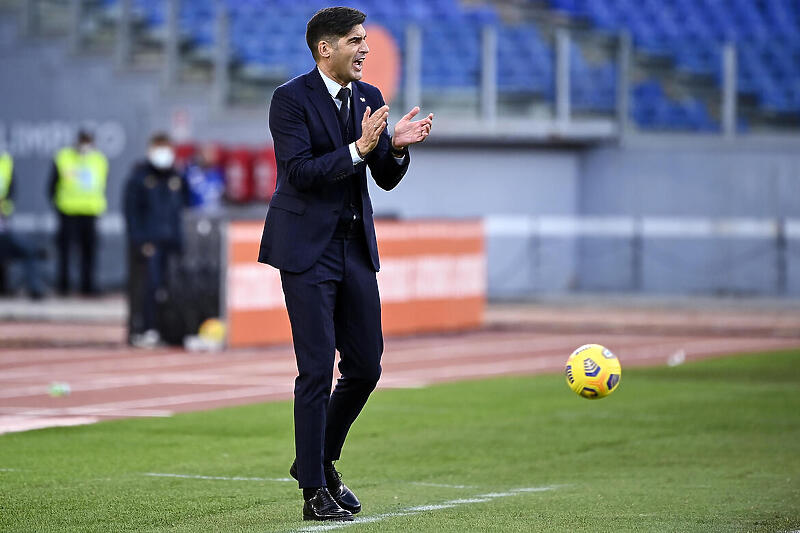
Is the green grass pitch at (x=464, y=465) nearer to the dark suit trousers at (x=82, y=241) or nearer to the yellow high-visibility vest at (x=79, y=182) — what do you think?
the yellow high-visibility vest at (x=79, y=182)

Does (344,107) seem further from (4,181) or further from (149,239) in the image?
(4,181)

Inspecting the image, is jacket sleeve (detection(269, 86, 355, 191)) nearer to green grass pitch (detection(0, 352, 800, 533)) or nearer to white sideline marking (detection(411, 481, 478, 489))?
green grass pitch (detection(0, 352, 800, 533))

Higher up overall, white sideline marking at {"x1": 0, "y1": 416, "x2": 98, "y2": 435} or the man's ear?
the man's ear

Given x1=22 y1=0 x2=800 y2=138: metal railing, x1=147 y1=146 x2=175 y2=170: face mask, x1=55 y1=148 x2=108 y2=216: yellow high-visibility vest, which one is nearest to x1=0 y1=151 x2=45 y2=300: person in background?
x1=55 y1=148 x2=108 y2=216: yellow high-visibility vest

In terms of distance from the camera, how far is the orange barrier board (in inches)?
703

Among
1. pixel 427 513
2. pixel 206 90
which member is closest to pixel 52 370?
pixel 427 513

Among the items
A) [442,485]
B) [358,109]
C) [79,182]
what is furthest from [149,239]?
[358,109]

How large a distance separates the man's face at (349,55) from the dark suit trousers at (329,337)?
0.71m

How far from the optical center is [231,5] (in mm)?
27484

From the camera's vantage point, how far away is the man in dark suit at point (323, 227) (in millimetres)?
7098

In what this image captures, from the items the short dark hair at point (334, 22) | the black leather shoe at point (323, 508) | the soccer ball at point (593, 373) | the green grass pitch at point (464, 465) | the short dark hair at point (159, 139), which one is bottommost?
the green grass pitch at point (464, 465)

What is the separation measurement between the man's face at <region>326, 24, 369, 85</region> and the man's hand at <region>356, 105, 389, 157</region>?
311 millimetres

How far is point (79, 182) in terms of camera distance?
24.9 metres

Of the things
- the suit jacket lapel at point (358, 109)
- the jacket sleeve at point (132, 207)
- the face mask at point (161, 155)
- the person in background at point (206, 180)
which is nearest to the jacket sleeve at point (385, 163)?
the suit jacket lapel at point (358, 109)
